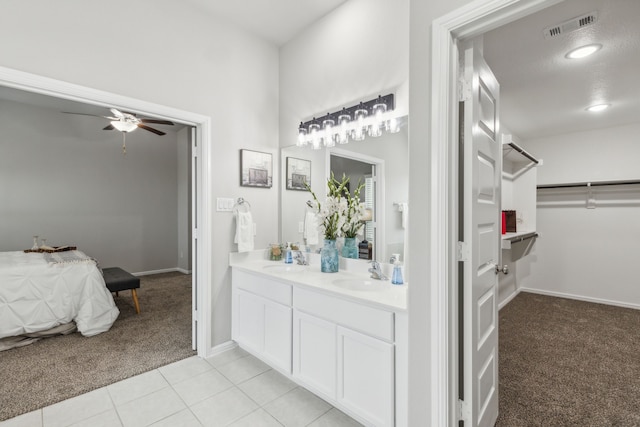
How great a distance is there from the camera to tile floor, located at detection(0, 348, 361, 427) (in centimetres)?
181

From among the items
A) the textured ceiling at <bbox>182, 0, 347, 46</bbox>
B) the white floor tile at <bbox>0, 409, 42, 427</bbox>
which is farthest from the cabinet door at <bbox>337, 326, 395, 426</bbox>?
the textured ceiling at <bbox>182, 0, 347, 46</bbox>

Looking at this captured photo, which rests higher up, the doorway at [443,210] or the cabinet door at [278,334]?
the doorway at [443,210]

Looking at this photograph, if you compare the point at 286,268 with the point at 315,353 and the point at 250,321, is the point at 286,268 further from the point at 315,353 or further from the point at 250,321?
the point at 315,353

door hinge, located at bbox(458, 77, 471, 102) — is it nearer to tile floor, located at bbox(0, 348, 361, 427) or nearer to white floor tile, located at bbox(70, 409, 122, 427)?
tile floor, located at bbox(0, 348, 361, 427)

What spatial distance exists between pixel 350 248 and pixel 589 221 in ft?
14.1

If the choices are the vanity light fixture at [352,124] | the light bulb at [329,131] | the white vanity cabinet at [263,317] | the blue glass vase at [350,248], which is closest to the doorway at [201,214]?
the white vanity cabinet at [263,317]

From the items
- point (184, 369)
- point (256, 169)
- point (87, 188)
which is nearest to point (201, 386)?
point (184, 369)

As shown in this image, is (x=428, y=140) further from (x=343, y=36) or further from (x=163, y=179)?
(x=163, y=179)

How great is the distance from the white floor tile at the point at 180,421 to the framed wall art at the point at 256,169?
183 cm

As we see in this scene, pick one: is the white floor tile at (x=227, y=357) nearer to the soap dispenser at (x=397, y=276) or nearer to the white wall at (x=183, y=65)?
the white wall at (x=183, y=65)

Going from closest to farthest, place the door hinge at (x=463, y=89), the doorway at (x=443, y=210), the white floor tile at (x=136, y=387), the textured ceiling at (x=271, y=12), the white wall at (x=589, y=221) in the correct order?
1. the doorway at (x=443, y=210)
2. the door hinge at (x=463, y=89)
3. the white floor tile at (x=136, y=387)
4. the textured ceiling at (x=271, y=12)
5. the white wall at (x=589, y=221)

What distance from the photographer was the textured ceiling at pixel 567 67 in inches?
76.9

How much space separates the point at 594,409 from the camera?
6.47 feet

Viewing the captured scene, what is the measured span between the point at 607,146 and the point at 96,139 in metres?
8.09
